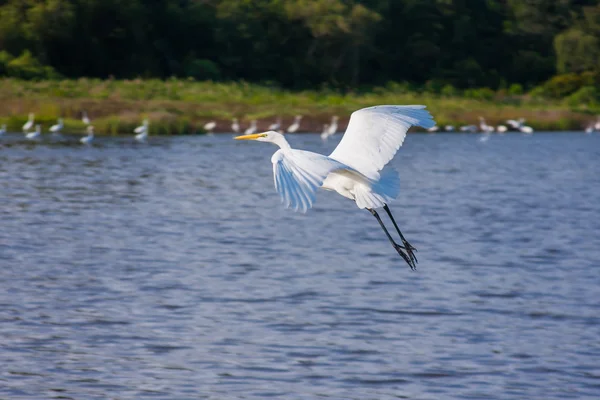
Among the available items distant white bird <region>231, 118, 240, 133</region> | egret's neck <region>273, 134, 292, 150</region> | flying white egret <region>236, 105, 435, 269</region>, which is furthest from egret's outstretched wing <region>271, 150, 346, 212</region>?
distant white bird <region>231, 118, 240, 133</region>

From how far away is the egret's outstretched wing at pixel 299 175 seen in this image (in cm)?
683

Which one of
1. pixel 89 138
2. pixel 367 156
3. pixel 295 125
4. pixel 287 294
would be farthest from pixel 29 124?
pixel 367 156

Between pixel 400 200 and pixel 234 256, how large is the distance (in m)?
7.65

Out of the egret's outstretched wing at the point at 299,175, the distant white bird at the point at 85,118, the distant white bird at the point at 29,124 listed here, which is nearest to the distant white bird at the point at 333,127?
the distant white bird at the point at 85,118

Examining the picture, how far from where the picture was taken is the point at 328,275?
13375mm

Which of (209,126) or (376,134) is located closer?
(376,134)

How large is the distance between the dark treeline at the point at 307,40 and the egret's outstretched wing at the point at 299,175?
39522 millimetres

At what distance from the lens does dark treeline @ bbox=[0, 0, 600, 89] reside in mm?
50625

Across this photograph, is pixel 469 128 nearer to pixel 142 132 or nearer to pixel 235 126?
pixel 235 126

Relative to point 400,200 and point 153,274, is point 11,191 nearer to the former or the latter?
point 400,200

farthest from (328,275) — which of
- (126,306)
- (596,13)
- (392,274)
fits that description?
(596,13)

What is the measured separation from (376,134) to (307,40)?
49.8 m

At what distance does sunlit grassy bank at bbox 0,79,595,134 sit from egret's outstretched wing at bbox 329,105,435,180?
87.3 feet

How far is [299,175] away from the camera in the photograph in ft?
24.2
